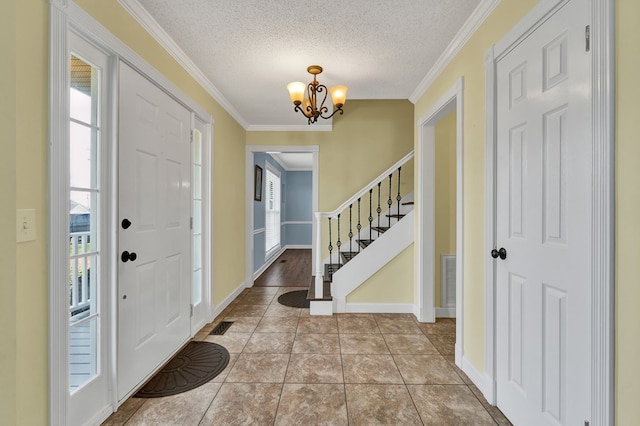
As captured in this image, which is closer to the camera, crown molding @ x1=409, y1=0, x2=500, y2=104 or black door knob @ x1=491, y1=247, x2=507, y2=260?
black door knob @ x1=491, y1=247, x2=507, y2=260

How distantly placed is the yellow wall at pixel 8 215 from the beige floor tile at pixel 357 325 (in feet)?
7.68

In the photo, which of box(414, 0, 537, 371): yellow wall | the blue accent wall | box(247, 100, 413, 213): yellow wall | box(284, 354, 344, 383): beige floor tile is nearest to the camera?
box(414, 0, 537, 371): yellow wall

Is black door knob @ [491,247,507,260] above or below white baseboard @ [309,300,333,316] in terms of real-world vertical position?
above

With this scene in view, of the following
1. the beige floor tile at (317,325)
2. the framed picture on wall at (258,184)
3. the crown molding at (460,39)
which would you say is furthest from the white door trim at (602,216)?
the framed picture on wall at (258,184)

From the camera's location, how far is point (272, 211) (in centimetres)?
748

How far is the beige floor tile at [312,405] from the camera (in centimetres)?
171

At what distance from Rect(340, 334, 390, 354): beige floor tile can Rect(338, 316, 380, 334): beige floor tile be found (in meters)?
0.10

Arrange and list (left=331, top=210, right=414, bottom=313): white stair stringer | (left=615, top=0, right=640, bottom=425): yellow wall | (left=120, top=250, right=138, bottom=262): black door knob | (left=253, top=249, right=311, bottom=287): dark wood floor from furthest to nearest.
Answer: (left=253, top=249, right=311, bottom=287): dark wood floor
(left=331, top=210, right=414, bottom=313): white stair stringer
(left=120, top=250, right=138, bottom=262): black door knob
(left=615, top=0, right=640, bottom=425): yellow wall

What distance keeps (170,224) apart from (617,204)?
261cm

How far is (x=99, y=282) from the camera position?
172 centimetres

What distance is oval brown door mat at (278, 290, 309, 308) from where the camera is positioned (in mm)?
3816

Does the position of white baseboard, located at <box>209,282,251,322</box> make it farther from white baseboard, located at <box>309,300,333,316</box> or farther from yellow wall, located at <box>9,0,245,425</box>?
yellow wall, located at <box>9,0,245,425</box>

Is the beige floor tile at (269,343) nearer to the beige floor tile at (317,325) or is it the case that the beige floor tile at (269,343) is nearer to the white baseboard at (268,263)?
the beige floor tile at (317,325)

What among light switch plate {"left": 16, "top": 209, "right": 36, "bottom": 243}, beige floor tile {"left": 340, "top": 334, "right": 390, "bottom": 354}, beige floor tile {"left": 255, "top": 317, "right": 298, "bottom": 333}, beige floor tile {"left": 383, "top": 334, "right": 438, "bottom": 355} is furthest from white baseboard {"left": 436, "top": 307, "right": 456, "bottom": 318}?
light switch plate {"left": 16, "top": 209, "right": 36, "bottom": 243}
